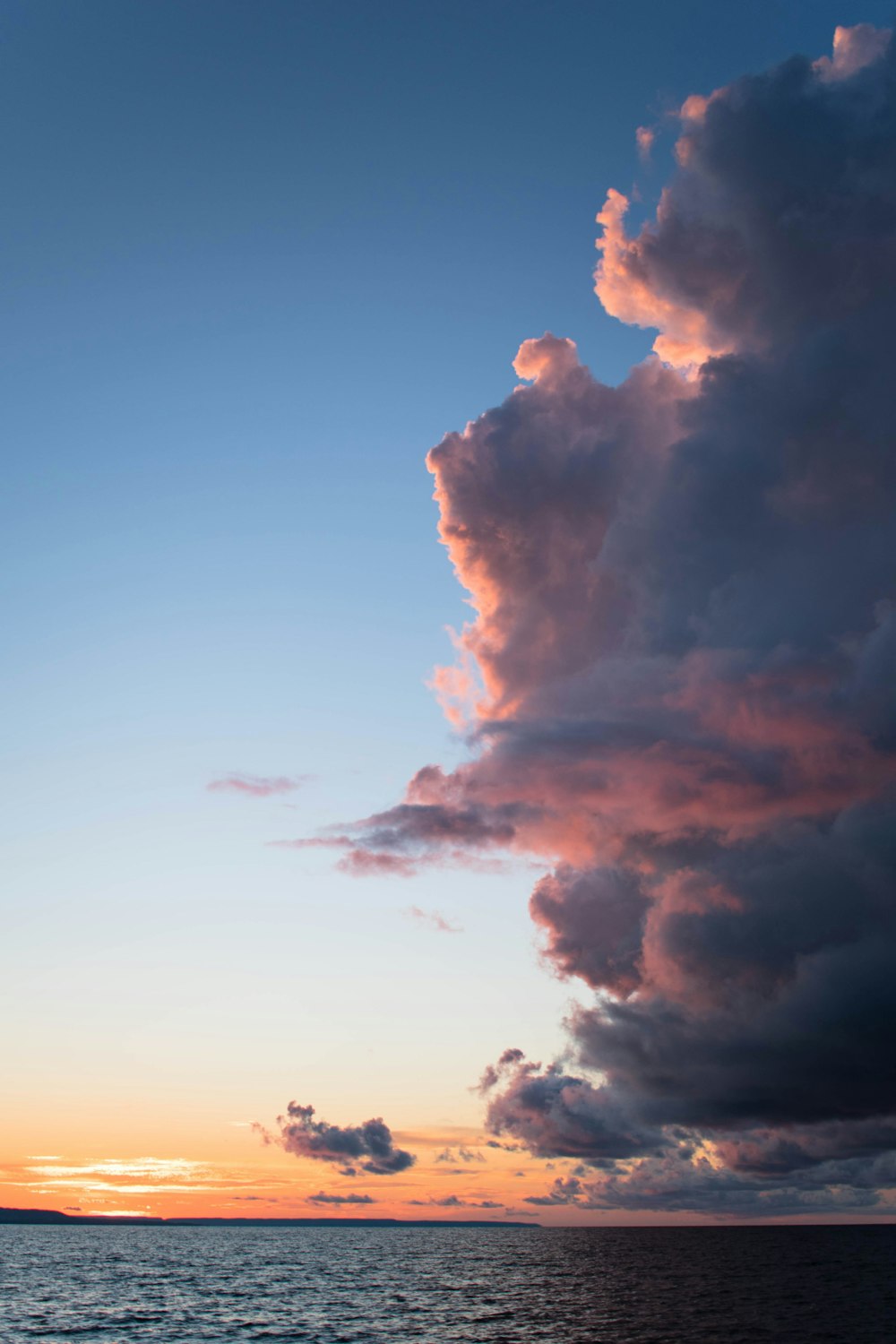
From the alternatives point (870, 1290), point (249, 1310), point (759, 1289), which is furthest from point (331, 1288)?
point (870, 1290)

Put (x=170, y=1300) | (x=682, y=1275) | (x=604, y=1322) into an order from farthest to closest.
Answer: (x=682, y=1275) → (x=170, y=1300) → (x=604, y=1322)

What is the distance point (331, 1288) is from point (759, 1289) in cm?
6595

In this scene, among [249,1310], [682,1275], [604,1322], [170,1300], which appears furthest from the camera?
[682,1275]

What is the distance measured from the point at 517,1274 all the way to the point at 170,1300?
82.1 metres

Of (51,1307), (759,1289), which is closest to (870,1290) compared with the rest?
(759,1289)

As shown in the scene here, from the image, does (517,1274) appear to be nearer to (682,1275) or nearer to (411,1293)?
(682,1275)

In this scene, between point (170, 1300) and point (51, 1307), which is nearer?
point (51, 1307)

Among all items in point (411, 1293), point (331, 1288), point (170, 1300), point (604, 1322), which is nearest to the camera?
point (604, 1322)

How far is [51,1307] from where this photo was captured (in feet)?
411

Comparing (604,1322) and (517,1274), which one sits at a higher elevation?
(604,1322)

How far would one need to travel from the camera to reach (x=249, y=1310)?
4771 inches

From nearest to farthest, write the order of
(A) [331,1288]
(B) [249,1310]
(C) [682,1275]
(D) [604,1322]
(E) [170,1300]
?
1. (D) [604,1322]
2. (B) [249,1310]
3. (E) [170,1300]
4. (A) [331,1288]
5. (C) [682,1275]

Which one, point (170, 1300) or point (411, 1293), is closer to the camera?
point (170, 1300)

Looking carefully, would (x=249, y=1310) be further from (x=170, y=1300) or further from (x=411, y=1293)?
(x=411, y=1293)
